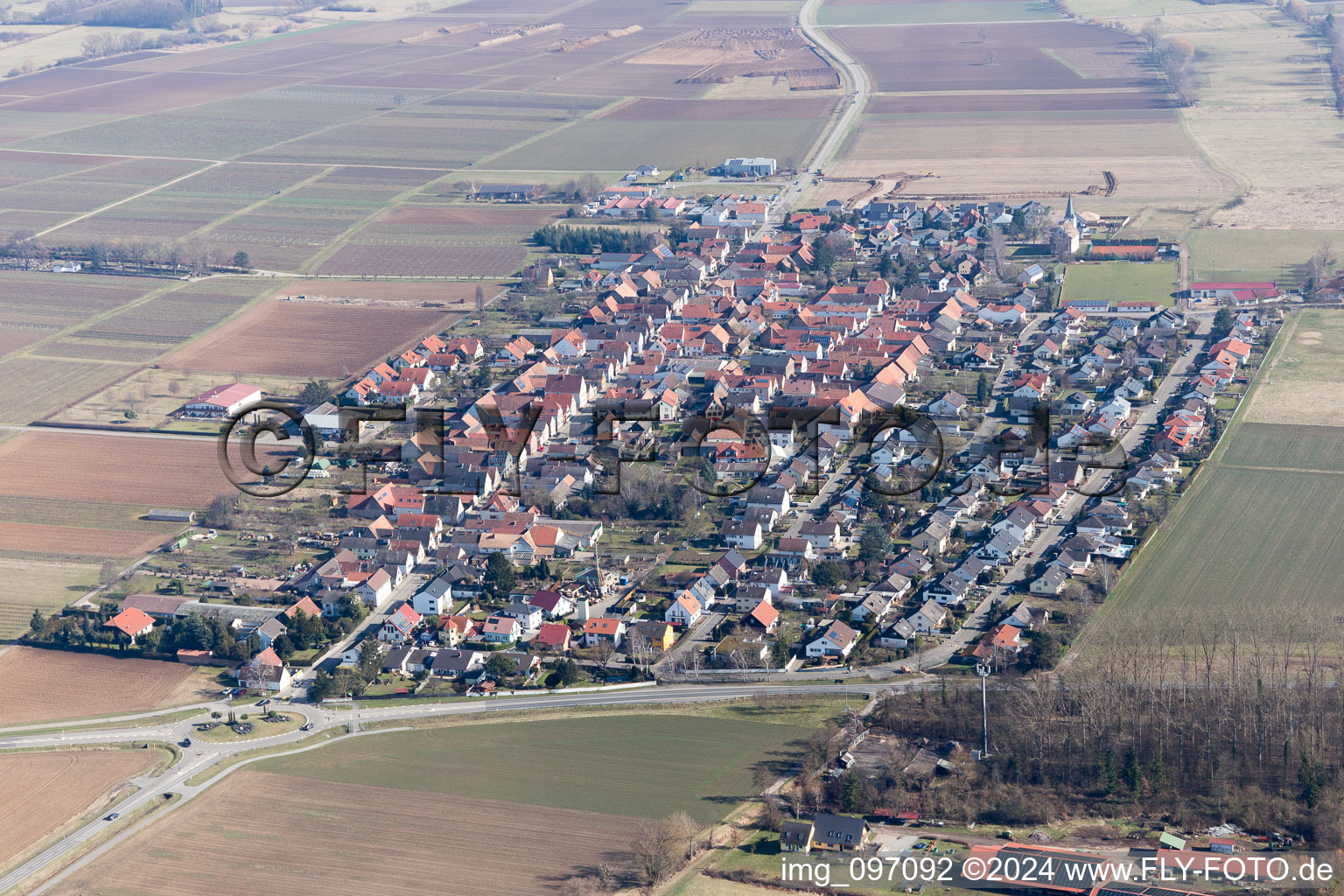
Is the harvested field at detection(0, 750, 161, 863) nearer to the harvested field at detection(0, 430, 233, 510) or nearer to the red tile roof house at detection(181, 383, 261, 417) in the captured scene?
the harvested field at detection(0, 430, 233, 510)

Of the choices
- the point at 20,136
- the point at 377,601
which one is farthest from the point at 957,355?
the point at 20,136

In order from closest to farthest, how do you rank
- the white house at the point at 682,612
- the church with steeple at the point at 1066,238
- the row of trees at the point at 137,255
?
1. the white house at the point at 682,612
2. the church with steeple at the point at 1066,238
3. the row of trees at the point at 137,255

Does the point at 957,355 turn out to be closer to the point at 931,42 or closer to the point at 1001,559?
the point at 1001,559

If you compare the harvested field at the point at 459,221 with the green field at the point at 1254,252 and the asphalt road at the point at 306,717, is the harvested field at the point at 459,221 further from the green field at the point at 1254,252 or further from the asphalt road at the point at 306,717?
the asphalt road at the point at 306,717

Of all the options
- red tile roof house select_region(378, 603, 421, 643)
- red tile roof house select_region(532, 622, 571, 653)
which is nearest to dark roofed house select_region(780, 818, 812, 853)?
red tile roof house select_region(532, 622, 571, 653)

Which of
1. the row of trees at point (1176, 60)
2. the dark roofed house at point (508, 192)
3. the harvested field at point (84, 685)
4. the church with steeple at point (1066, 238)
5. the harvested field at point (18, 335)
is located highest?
the row of trees at point (1176, 60)

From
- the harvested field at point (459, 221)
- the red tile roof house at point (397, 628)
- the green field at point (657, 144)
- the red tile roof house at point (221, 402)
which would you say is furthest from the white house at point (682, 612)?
the green field at point (657, 144)

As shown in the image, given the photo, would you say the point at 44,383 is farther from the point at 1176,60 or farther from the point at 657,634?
the point at 1176,60
